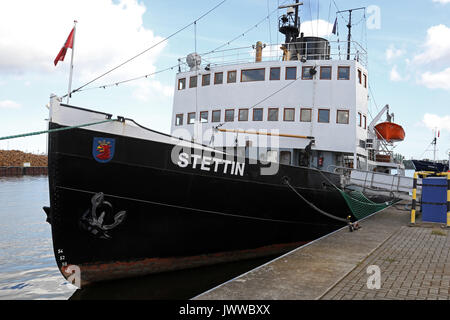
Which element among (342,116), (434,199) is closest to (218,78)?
(342,116)

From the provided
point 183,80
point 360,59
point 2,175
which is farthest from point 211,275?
point 2,175

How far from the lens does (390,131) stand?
16828 mm

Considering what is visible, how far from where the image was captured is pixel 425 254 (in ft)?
22.6

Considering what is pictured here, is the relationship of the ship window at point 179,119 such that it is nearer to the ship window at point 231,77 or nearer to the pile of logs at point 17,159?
the ship window at point 231,77

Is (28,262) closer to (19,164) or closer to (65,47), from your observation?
(65,47)

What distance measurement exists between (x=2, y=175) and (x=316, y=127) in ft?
191

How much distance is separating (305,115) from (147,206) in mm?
7029

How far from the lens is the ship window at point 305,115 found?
1198cm

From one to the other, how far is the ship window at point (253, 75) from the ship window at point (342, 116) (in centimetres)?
288

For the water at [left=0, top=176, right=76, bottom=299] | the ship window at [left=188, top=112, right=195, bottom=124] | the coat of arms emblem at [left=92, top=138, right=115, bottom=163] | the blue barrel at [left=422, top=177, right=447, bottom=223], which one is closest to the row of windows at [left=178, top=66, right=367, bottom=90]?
the ship window at [left=188, top=112, right=195, bottom=124]

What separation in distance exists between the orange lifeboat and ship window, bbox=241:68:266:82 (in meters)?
7.29

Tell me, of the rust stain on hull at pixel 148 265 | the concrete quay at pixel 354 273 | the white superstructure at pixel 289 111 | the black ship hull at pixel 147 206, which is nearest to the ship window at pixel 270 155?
the white superstructure at pixel 289 111

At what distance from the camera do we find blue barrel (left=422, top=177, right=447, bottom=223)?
10289 mm
